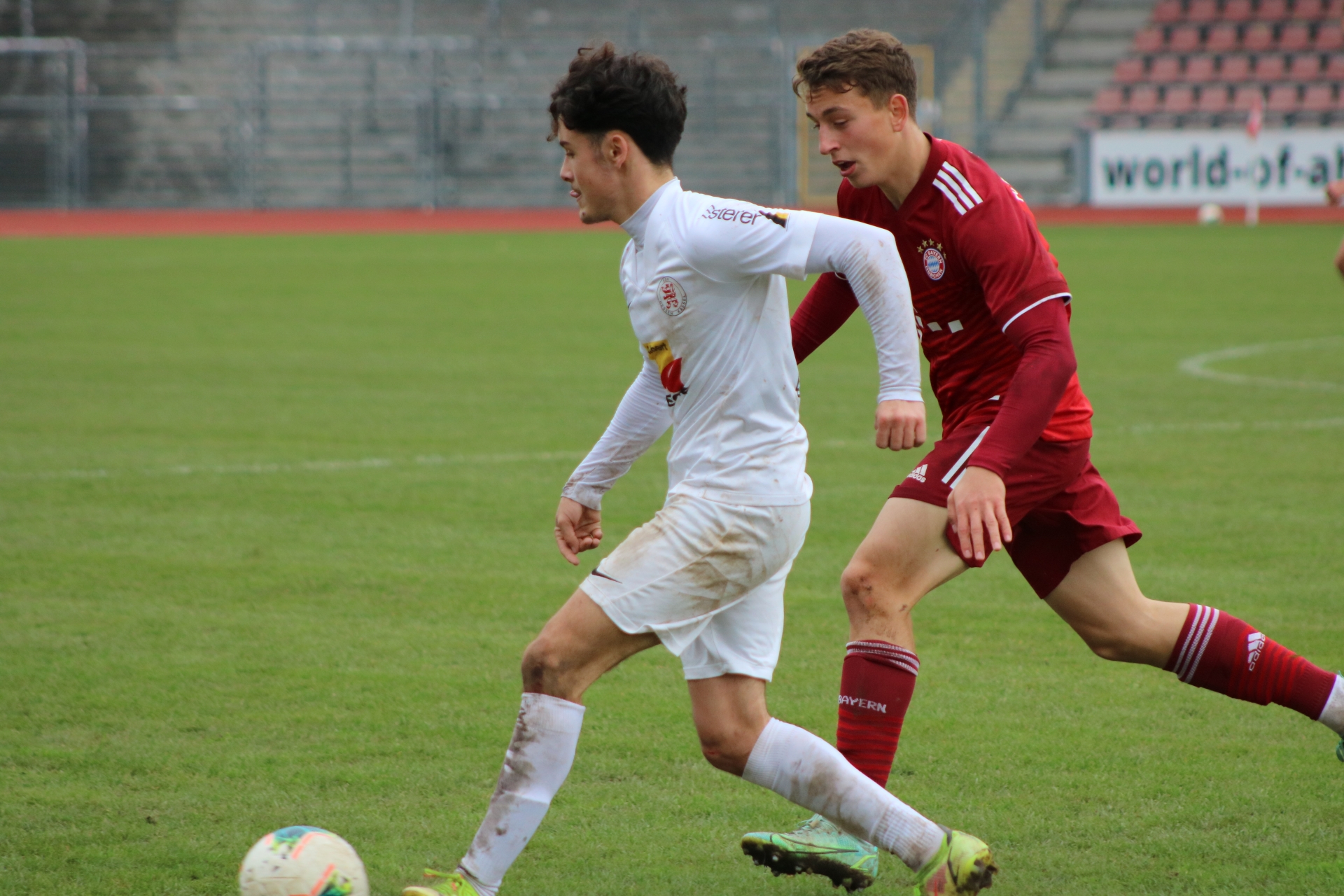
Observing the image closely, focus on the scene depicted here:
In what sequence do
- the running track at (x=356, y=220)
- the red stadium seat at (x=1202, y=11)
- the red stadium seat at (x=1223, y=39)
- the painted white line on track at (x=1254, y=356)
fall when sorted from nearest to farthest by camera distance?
the painted white line on track at (x=1254, y=356) → the running track at (x=356, y=220) → the red stadium seat at (x=1223, y=39) → the red stadium seat at (x=1202, y=11)

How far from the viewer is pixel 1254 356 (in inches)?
468

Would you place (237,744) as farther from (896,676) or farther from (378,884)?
(896,676)

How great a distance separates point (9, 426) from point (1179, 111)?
87.1 feet

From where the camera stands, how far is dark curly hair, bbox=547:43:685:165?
2.99 meters

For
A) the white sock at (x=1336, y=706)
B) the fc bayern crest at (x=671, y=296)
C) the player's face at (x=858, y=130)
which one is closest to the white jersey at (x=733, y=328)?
the fc bayern crest at (x=671, y=296)

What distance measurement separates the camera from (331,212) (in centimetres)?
3338

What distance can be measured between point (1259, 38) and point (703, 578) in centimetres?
3327

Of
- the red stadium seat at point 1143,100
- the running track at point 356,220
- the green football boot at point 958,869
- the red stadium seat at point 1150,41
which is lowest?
the running track at point 356,220

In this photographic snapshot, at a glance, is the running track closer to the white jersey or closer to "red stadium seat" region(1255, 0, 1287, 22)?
"red stadium seat" region(1255, 0, 1287, 22)

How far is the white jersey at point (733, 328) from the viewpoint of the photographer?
2951 mm

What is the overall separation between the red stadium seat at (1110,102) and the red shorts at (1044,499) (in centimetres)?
2978

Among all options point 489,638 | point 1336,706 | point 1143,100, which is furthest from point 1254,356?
point 1143,100

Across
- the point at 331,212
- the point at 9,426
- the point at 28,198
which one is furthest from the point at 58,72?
the point at 9,426

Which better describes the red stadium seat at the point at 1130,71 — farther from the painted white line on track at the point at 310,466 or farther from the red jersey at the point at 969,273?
the red jersey at the point at 969,273
